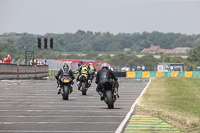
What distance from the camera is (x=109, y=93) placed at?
56.7 feet

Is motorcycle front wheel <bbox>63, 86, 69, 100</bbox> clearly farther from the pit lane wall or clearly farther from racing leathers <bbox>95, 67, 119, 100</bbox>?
the pit lane wall

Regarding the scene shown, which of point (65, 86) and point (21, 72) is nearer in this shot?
point (65, 86)

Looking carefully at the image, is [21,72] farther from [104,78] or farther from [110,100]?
[110,100]

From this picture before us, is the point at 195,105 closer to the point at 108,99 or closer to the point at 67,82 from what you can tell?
the point at 108,99

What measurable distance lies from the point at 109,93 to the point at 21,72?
29.5 meters

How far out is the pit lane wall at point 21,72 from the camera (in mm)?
40963

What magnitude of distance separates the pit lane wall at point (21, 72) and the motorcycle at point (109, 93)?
2338cm

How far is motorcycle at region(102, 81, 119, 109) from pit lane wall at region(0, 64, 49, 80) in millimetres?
23375

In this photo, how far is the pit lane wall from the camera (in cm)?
4096

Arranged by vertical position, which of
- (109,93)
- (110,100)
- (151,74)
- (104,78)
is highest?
(104,78)

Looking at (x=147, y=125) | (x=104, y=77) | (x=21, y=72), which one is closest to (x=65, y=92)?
(x=104, y=77)

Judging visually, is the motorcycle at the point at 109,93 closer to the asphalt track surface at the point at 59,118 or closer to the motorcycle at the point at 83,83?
the asphalt track surface at the point at 59,118

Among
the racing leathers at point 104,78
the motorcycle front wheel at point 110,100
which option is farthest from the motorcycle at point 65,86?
the motorcycle front wheel at point 110,100

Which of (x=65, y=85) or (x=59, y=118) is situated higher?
(x=65, y=85)
